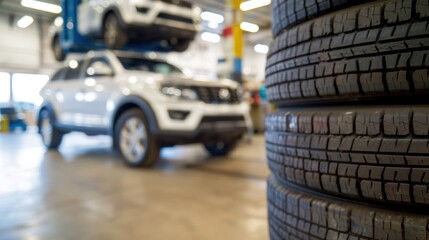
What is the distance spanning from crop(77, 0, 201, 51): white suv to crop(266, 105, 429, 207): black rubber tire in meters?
3.83

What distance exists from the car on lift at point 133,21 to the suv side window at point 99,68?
0.41m

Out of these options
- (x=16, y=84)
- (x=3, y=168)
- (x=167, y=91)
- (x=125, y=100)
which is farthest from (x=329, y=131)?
(x=16, y=84)

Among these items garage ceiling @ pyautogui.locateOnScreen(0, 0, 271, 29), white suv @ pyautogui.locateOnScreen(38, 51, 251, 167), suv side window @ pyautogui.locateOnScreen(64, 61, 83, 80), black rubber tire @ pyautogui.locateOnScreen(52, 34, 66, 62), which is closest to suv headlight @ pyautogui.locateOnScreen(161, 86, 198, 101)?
white suv @ pyautogui.locateOnScreen(38, 51, 251, 167)

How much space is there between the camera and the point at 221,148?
4582mm

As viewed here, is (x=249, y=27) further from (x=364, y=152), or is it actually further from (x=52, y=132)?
(x=364, y=152)

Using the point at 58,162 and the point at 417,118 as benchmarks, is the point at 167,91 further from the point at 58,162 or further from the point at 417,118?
the point at 417,118

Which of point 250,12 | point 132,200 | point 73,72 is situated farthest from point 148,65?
point 250,12

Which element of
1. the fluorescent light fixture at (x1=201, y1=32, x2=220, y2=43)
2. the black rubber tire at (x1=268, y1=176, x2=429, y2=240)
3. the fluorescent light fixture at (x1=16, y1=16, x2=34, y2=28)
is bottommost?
the black rubber tire at (x1=268, y1=176, x2=429, y2=240)

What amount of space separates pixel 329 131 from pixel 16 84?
51.0 ft

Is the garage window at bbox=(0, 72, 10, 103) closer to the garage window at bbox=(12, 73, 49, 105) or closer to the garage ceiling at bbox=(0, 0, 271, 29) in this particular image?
the garage window at bbox=(12, 73, 49, 105)

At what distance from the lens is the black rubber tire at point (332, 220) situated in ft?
2.42

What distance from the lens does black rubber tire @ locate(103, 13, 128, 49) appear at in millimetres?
4529

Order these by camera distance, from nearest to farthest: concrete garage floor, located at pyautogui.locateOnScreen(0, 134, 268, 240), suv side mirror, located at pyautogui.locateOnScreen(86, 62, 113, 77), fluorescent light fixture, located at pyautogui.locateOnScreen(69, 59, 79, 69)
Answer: concrete garage floor, located at pyautogui.locateOnScreen(0, 134, 268, 240) < suv side mirror, located at pyautogui.locateOnScreen(86, 62, 113, 77) < fluorescent light fixture, located at pyautogui.locateOnScreen(69, 59, 79, 69)

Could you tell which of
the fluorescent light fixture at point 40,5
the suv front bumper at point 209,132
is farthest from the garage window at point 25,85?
the suv front bumper at point 209,132
